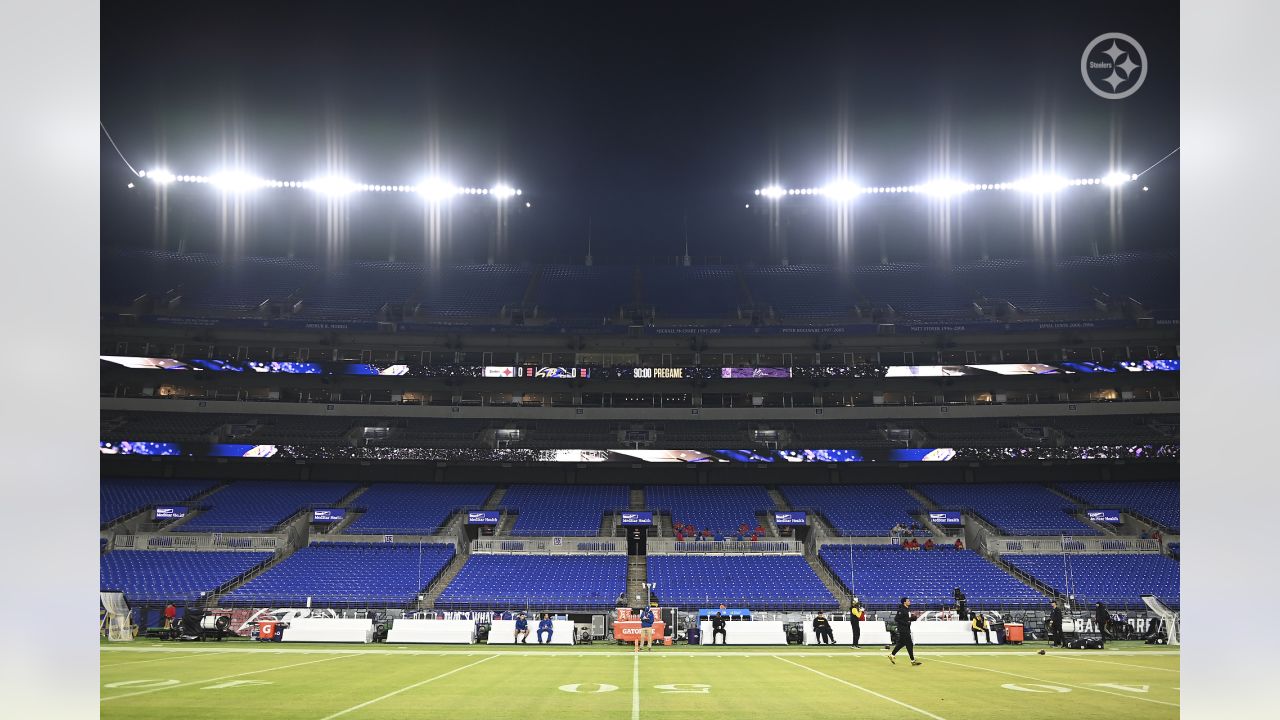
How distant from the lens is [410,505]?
135 ft

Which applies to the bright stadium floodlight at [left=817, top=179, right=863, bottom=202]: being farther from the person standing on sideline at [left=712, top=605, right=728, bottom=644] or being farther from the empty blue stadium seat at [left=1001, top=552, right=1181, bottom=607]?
the person standing on sideline at [left=712, top=605, right=728, bottom=644]

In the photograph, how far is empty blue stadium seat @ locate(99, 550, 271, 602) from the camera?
30078 millimetres

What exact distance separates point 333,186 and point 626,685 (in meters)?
33.1

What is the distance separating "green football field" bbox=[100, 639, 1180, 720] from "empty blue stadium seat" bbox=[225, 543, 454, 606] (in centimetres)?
854

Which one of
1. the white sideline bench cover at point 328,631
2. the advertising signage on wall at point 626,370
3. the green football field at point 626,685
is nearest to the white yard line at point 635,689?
the green football field at point 626,685

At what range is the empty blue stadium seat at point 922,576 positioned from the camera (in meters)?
30.8

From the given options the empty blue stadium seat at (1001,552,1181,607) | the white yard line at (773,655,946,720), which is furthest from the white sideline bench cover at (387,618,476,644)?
the empty blue stadium seat at (1001,552,1181,607)

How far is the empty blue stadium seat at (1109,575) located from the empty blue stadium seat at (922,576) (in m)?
1.46

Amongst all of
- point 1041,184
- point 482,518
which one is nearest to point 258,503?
point 482,518

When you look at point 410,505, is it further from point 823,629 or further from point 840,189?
point 840,189

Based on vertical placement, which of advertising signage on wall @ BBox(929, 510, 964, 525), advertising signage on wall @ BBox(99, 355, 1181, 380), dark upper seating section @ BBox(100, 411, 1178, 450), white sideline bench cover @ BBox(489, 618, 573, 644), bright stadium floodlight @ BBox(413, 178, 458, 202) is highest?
bright stadium floodlight @ BBox(413, 178, 458, 202)

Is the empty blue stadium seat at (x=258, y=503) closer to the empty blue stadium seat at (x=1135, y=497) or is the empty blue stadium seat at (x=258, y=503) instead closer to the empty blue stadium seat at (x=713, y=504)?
the empty blue stadium seat at (x=713, y=504)

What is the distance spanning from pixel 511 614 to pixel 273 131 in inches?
691

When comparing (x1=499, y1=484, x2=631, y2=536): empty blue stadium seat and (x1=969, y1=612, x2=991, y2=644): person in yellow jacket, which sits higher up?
(x1=499, y1=484, x2=631, y2=536): empty blue stadium seat
